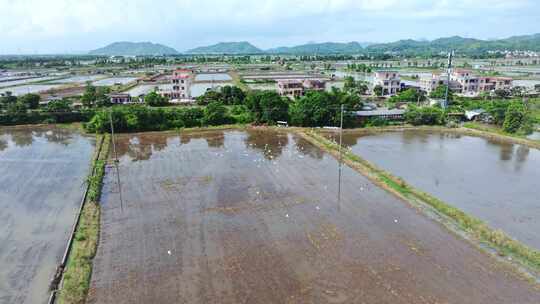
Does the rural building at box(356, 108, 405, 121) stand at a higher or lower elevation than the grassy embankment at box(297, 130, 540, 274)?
higher

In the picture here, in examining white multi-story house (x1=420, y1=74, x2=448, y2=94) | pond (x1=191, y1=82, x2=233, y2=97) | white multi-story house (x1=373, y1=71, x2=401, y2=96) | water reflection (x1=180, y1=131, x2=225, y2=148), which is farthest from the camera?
pond (x1=191, y1=82, x2=233, y2=97)

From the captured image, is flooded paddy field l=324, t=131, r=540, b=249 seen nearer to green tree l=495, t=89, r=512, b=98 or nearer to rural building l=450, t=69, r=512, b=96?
green tree l=495, t=89, r=512, b=98

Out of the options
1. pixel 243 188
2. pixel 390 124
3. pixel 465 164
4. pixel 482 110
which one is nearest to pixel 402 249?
pixel 243 188

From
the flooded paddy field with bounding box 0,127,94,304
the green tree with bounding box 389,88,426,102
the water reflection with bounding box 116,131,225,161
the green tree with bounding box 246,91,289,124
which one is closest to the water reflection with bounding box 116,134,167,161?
the water reflection with bounding box 116,131,225,161

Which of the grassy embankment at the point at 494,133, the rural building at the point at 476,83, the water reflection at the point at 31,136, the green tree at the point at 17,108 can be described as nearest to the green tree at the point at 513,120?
the grassy embankment at the point at 494,133

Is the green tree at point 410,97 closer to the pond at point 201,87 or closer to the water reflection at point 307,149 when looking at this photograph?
the water reflection at point 307,149

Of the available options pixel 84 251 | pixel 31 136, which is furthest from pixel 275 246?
pixel 31 136
